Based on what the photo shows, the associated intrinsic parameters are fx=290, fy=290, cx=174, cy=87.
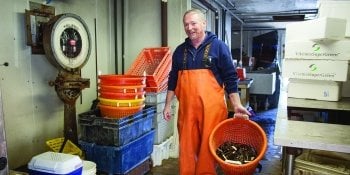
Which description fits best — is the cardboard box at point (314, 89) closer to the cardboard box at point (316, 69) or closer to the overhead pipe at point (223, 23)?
the cardboard box at point (316, 69)

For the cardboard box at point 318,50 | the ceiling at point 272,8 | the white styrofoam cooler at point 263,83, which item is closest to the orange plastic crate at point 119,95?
the cardboard box at point 318,50

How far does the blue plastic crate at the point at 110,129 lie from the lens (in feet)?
7.86

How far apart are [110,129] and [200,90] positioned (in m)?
0.82

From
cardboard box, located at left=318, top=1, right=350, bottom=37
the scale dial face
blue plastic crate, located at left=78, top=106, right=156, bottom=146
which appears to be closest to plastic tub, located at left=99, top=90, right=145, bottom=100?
blue plastic crate, located at left=78, top=106, right=156, bottom=146

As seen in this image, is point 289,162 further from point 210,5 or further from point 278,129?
point 210,5

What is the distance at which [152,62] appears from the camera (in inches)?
140

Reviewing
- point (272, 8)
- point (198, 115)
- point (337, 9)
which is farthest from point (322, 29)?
point (272, 8)

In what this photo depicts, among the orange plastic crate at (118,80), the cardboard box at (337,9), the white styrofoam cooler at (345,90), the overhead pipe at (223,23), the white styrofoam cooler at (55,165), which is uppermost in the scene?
the overhead pipe at (223,23)

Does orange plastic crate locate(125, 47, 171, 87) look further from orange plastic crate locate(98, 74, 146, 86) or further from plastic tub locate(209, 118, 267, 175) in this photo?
plastic tub locate(209, 118, 267, 175)

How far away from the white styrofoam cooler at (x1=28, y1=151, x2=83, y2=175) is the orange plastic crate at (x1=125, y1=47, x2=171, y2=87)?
1590mm

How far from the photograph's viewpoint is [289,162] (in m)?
1.54

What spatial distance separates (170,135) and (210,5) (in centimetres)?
272

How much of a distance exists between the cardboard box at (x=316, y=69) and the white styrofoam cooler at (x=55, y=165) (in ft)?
5.48

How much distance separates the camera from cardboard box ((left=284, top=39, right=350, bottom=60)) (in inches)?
81.6
